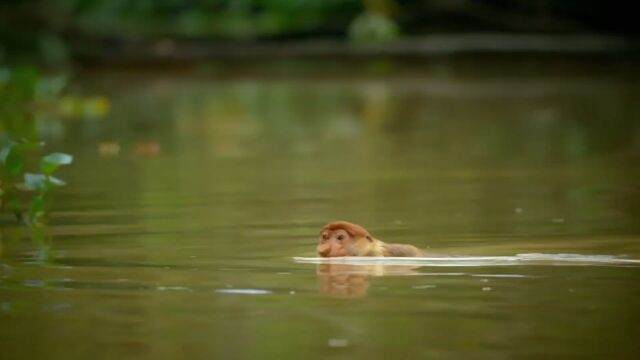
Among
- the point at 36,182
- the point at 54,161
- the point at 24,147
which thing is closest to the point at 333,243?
the point at 54,161

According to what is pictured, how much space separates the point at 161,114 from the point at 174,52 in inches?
279

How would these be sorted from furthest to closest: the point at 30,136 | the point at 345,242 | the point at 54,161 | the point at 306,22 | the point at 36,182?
the point at 306,22 → the point at 30,136 → the point at 36,182 → the point at 54,161 → the point at 345,242

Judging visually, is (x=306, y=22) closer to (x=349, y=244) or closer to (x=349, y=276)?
(x=349, y=244)

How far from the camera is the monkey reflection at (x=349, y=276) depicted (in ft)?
18.4

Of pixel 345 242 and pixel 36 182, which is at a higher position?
pixel 36 182

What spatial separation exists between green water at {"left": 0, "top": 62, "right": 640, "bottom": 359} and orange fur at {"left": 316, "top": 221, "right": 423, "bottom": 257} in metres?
→ 0.11

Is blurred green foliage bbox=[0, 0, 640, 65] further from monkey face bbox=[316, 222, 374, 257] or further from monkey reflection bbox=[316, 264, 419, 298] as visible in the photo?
monkey reflection bbox=[316, 264, 419, 298]

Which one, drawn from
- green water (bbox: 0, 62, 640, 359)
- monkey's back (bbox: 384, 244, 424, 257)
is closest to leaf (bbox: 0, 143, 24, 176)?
green water (bbox: 0, 62, 640, 359)

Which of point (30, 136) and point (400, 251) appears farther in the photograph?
point (30, 136)

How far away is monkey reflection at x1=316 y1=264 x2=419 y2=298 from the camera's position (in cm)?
559

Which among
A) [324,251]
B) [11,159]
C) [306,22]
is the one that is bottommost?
[324,251]

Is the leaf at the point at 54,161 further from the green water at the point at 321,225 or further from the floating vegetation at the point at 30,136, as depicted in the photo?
the green water at the point at 321,225

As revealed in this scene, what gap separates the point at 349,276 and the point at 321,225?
1555 millimetres

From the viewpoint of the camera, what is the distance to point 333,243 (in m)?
6.18
